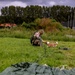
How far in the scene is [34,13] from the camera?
69250 millimetres

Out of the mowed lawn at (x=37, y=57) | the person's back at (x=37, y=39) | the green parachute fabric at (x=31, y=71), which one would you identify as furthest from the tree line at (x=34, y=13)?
the green parachute fabric at (x=31, y=71)

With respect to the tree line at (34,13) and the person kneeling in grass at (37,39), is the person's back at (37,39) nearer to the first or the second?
the person kneeling in grass at (37,39)

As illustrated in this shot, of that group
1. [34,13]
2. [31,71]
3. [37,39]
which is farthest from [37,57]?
[34,13]

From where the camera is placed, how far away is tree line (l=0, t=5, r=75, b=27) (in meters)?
68.0

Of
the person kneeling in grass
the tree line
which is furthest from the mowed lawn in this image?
the tree line

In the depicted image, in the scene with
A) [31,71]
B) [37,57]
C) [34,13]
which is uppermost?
[34,13]

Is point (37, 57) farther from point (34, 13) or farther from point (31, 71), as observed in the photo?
point (34, 13)

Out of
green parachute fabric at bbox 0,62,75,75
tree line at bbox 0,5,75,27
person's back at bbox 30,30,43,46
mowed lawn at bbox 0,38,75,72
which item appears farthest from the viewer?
tree line at bbox 0,5,75,27

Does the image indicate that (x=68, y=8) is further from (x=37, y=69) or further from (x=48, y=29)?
(x=37, y=69)

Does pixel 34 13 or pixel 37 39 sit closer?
pixel 37 39

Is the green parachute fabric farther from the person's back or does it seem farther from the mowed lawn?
the person's back

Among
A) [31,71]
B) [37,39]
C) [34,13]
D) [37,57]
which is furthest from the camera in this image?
[34,13]

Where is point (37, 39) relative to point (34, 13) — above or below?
below

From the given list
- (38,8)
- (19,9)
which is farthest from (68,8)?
(19,9)
